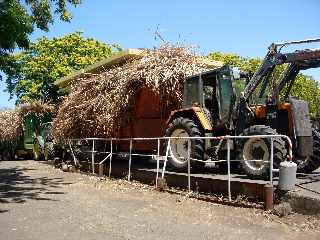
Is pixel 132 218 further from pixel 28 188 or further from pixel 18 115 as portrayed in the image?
pixel 18 115

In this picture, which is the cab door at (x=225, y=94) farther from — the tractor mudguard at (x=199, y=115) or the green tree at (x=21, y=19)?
the green tree at (x=21, y=19)

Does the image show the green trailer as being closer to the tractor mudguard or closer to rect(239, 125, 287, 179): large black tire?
the tractor mudguard

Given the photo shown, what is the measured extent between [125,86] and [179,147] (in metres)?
2.95

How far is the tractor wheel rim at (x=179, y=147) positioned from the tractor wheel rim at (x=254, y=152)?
81.1 inches

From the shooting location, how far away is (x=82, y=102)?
16094 mm

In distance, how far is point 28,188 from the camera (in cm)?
1261

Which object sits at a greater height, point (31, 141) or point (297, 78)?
point (297, 78)

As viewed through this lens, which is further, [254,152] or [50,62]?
[50,62]

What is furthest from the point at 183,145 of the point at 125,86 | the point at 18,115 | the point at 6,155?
the point at 6,155

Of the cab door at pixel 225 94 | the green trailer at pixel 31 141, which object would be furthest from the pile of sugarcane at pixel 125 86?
the green trailer at pixel 31 141

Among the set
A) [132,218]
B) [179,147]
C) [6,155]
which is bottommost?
[132,218]

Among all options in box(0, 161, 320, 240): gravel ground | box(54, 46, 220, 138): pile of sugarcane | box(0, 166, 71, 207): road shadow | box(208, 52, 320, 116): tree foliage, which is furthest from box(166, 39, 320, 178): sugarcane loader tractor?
box(208, 52, 320, 116): tree foliage

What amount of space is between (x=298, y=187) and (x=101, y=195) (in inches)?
190

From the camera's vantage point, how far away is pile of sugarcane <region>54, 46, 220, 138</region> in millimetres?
13195
